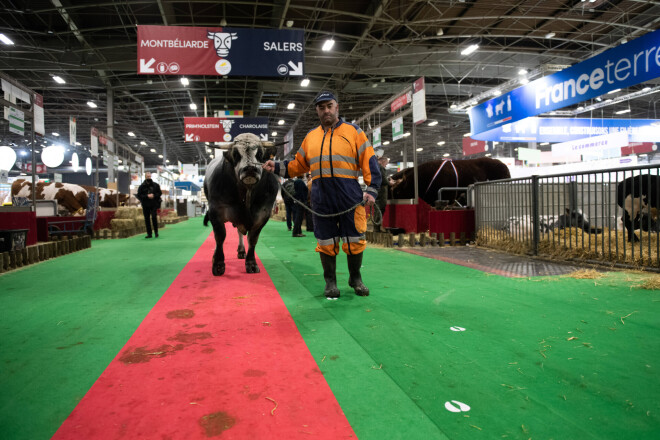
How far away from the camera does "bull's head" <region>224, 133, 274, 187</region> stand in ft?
12.3

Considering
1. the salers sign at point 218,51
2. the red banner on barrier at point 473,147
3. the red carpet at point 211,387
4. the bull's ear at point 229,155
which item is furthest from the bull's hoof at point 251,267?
the red banner on barrier at point 473,147

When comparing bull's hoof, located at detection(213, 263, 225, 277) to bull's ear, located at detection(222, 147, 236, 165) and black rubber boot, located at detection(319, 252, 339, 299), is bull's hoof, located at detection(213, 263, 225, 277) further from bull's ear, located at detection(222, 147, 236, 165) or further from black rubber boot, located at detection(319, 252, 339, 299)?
black rubber boot, located at detection(319, 252, 339, 299)

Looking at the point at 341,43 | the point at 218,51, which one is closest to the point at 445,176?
the point at 218,51

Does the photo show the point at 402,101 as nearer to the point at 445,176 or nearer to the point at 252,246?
the point at 445,176

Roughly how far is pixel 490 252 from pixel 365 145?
419 cm

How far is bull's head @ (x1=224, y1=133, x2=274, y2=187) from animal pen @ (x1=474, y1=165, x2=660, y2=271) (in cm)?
427

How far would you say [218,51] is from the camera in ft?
26.6

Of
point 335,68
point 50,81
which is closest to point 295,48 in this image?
point 335,68

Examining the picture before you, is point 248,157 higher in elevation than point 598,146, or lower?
lower

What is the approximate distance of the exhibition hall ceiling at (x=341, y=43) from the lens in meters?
14.2

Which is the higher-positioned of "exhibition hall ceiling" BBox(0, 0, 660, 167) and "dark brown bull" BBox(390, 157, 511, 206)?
"exhibition hall ceiling" BBox(0, 0, 660, 167)

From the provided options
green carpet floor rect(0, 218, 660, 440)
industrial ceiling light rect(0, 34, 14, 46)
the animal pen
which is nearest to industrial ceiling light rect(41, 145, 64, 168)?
industrial ceiling light rect(0, 34, 14, 46)

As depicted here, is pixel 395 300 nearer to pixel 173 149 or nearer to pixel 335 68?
pixel 335 68

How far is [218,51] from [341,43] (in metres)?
11.1
